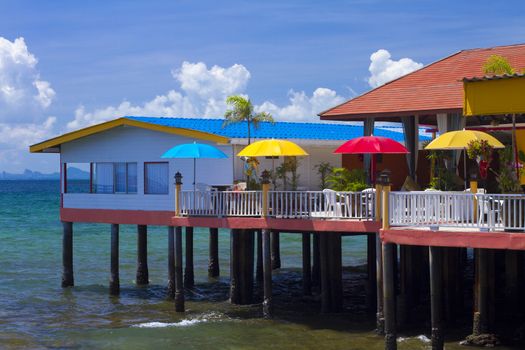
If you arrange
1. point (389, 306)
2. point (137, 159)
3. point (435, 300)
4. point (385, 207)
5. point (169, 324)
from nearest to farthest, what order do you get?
point (435, 300) → point (389, 306) → point (385, 207) → point (169, 324) → point (137, 159)

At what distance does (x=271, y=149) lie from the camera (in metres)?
28.7

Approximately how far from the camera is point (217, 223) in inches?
1190

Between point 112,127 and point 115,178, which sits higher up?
point 112,127

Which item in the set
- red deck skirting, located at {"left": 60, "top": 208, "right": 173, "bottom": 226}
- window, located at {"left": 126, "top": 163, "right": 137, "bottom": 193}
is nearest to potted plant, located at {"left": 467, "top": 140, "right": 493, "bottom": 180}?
red deck skirting, located at {"left": 60, "top": 208, "right": 173, "bottom": 226}

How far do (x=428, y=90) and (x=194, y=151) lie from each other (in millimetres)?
7357

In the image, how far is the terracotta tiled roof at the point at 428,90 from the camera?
28672mm

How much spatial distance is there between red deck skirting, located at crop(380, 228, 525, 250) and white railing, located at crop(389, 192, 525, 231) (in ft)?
0.65

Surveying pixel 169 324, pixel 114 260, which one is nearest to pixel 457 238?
pixel 169 324

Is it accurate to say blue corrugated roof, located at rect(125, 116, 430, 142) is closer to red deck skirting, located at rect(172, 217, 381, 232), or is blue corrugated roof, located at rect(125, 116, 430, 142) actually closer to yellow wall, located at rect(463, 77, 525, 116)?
red deck skirting, located at rect(172, 217, 381, 232)

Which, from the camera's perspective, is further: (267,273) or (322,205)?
(267,273)

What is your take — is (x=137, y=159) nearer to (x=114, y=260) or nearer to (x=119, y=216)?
(x=119, y=216)

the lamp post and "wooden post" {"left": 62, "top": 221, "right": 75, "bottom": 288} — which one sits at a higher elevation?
the lamp post

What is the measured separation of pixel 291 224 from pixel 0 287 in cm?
1996

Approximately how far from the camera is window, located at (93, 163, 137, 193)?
3469cm
